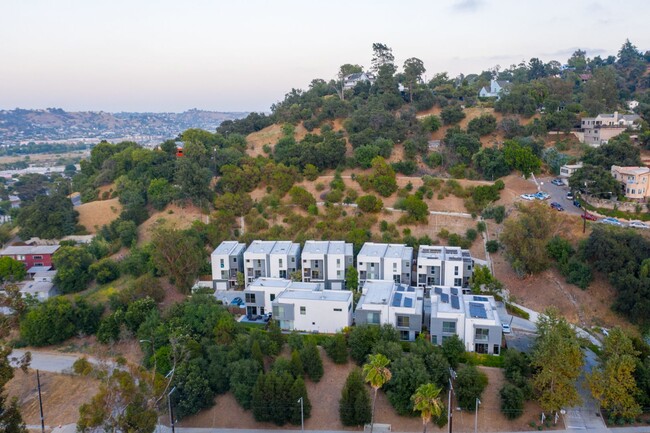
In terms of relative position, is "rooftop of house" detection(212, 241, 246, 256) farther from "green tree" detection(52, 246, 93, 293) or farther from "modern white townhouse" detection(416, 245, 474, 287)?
"modern white townhouse" detection(416, 245, 474, 287)

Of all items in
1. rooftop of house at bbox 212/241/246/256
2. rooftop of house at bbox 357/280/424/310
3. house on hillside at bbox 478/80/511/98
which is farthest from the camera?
house on hillside at bbox 478/80/511/98

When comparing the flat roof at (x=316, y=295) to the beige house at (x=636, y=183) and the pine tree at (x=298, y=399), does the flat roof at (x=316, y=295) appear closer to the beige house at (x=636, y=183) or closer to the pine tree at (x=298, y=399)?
the pine tree at (x=298, y=399)

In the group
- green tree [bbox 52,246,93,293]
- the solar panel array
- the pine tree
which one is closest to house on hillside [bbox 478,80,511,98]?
the solar panel array

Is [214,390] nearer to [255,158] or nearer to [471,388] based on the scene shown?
[471,388]

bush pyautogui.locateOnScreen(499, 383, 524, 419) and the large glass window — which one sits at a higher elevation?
the large glass window

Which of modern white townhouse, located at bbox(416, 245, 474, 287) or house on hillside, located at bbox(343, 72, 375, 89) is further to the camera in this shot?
house on hillside, located at bbox(343, 72, 375, 89)

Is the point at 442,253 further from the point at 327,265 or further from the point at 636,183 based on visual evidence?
the point at 636,183
